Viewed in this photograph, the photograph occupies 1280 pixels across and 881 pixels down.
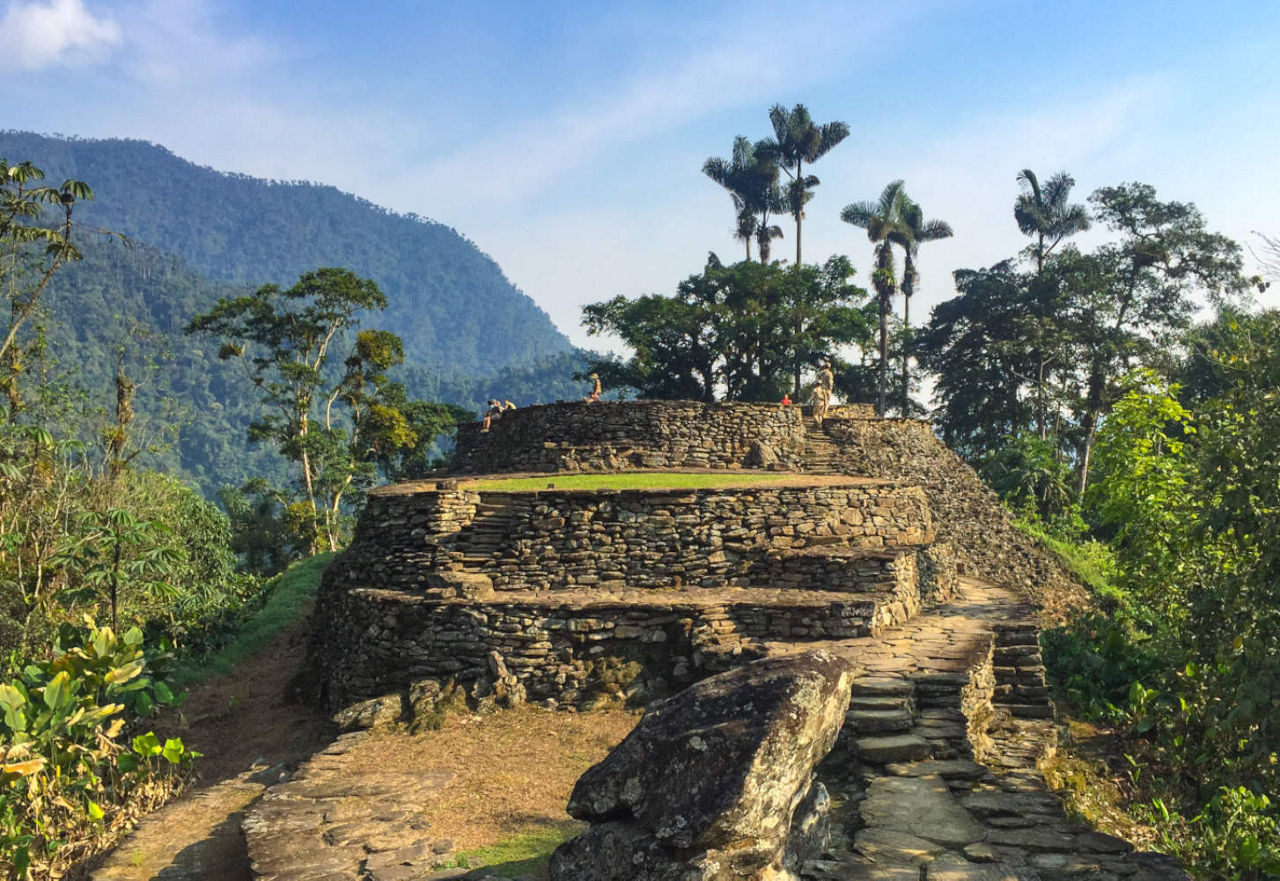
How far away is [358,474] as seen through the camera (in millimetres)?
30375

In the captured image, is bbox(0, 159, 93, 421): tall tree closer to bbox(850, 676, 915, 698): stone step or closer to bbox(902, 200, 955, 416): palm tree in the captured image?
bbox(850, 676, 915, 698): stone step

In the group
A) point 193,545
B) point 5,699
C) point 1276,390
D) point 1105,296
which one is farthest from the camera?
point 1105,296

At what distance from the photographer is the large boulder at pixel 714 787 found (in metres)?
4.50

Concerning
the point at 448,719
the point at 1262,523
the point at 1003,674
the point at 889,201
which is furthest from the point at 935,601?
the point at 889,201

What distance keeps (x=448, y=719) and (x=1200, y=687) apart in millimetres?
7924

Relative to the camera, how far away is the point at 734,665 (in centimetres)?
956

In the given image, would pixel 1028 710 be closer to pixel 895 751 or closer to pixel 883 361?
pixel 895 751

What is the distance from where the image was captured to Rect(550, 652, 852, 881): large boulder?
450cm

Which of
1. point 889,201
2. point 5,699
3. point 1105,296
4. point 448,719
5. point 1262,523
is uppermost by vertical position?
point 889,201

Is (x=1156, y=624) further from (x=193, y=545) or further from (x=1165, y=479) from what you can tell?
(x=193, y=545)

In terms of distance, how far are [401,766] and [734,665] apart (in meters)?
3.52

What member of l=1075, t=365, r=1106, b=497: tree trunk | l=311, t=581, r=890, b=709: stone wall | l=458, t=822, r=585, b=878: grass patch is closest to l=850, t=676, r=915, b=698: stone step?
l=311, t=581, r=890, b=709: stone wall

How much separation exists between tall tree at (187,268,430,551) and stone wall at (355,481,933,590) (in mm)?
16863

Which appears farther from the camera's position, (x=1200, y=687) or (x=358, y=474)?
(x=358, y=474)
